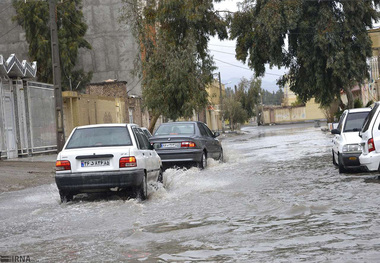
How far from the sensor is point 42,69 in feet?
161

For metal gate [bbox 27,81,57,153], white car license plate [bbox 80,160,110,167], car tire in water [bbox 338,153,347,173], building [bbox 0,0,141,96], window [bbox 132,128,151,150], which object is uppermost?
building [bbox 0,0,141,96]

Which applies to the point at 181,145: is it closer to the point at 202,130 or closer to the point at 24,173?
the point at 202,130

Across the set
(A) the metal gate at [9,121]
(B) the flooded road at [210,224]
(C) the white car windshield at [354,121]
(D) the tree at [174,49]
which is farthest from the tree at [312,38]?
(B) the flooded road at [210,224]

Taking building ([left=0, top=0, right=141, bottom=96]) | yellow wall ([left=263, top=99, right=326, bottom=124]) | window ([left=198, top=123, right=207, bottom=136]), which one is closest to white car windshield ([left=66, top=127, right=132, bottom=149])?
window ([left=198, top=123, right=207, bottom=136])

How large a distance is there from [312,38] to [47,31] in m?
25.8

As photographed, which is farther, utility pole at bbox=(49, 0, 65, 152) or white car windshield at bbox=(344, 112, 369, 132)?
utility pole at bbox=(49, 0, 65, 152)

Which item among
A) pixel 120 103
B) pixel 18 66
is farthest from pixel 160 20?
pixel 18 66

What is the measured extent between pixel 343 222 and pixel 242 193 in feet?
12.4

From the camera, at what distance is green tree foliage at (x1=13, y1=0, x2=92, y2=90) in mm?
47531

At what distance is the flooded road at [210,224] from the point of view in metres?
6.09

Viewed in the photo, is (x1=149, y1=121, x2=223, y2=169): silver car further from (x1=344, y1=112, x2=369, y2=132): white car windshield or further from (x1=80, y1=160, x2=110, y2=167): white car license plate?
(x1=80, y1=160, x2=110, y2=167): white car license plate

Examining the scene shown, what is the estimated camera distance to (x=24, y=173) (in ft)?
61.1

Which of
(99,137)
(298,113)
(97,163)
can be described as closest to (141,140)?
(99,137)

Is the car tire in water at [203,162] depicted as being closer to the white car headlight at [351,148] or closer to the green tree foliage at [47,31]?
the white car headlight at [351,148]
